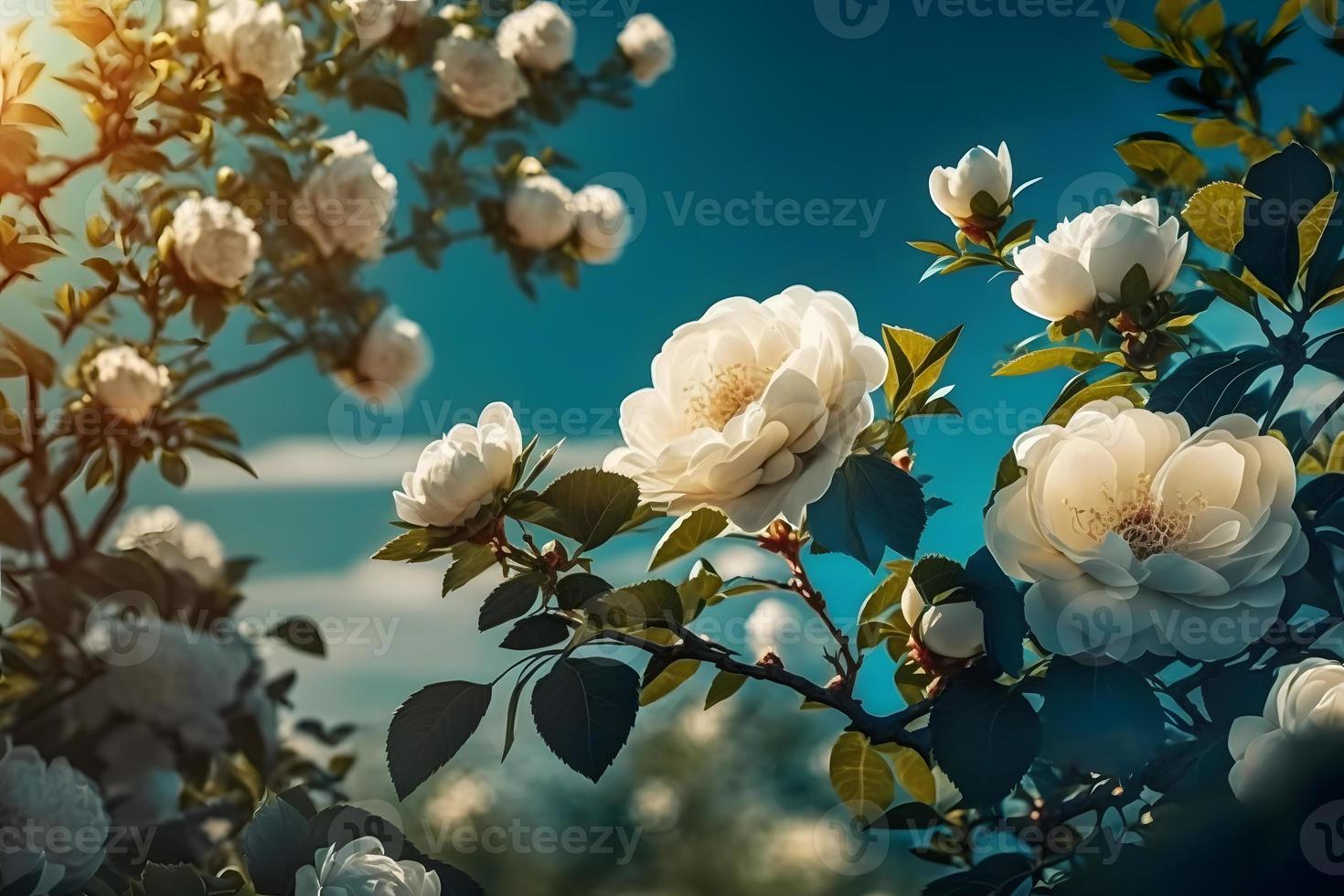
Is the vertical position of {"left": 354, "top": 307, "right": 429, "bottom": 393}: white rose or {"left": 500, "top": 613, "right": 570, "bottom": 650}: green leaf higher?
{"left": 354, "top": 307, "right": 429, "bottom": 393}: white rose

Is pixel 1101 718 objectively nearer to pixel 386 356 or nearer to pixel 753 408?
pixel 753 408

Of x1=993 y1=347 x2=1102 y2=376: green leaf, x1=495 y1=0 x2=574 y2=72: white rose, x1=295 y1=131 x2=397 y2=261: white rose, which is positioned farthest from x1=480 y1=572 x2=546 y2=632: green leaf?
x1=495 y1=0 x2=574 y2=72: white rose

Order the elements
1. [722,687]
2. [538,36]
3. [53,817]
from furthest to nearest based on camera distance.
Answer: [538,36] → [53,817] → [722,687]

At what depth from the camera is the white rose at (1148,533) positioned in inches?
14.0

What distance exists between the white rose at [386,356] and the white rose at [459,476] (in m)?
1.13

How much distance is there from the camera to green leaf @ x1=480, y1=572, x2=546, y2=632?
1.27 ft

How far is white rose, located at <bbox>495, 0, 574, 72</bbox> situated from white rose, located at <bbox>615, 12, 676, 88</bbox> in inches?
3.3

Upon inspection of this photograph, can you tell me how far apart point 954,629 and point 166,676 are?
3.02 feet

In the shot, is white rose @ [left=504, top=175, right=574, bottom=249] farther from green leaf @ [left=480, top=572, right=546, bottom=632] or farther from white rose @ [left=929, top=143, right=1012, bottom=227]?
green leaf @ [left=480, top=572, right=546, bottom=632]

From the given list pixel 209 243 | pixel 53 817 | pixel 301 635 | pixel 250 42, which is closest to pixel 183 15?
pixel 250 42

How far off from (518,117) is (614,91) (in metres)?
0.15

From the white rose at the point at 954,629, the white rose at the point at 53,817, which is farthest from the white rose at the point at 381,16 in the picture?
the white rose at the point at 954,629

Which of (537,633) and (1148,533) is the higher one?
(1148,533)

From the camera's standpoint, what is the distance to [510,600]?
0.39 m
